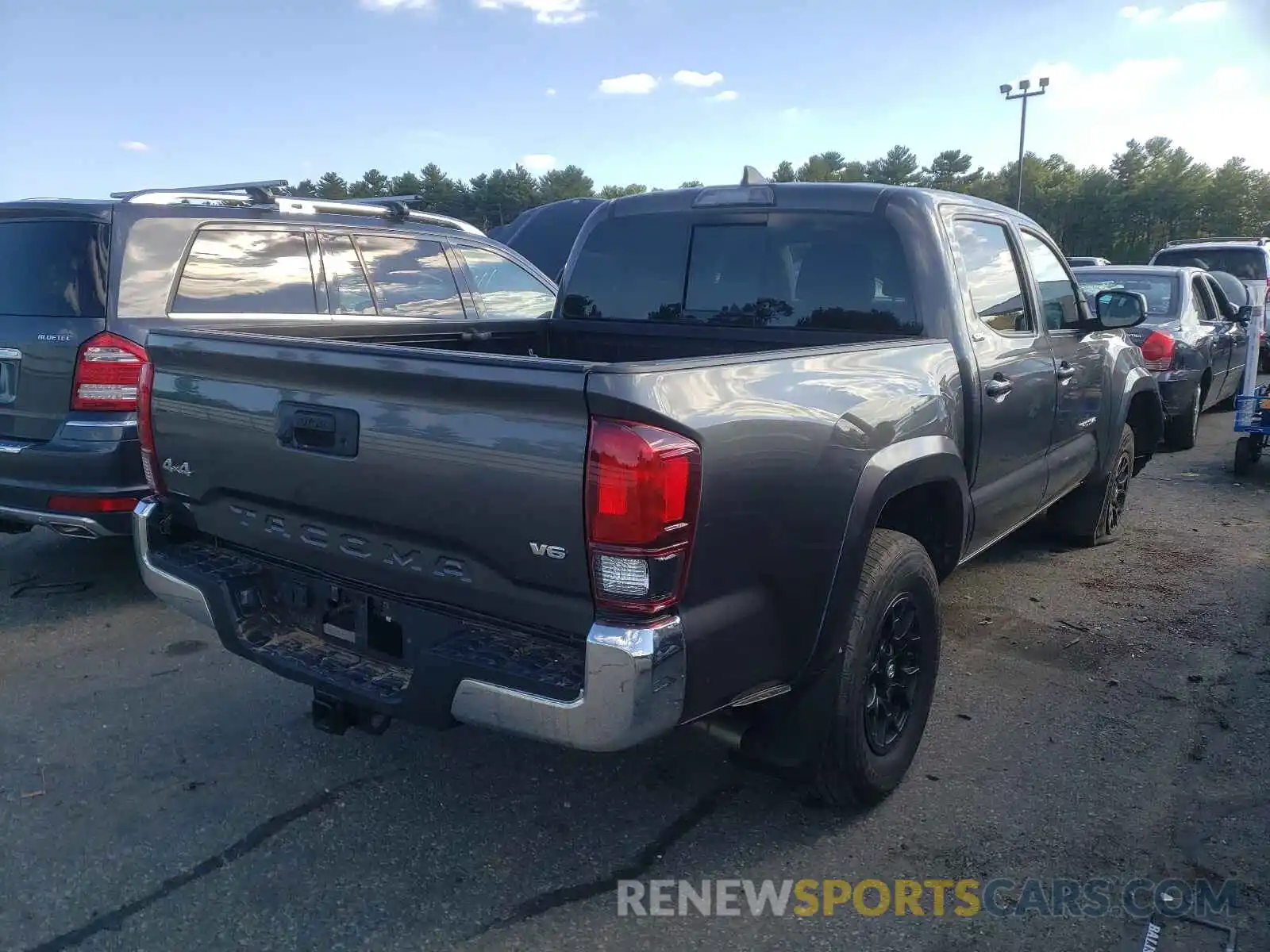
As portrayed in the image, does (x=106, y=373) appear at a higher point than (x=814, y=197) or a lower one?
lower

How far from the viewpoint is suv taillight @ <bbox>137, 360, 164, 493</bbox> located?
10.3 ft

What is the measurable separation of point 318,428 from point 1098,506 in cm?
475

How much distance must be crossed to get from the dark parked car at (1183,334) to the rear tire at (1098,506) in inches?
101

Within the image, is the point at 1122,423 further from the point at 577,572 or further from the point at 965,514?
the point at 577,572

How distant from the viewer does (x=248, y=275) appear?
5.45 metres

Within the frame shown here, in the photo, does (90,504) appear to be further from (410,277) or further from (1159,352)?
(1159,352)

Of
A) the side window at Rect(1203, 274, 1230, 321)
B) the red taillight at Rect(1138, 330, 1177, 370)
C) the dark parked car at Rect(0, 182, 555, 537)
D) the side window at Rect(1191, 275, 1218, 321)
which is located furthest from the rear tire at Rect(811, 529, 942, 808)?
the side window at Rect(1203, 274, 1230, 321)

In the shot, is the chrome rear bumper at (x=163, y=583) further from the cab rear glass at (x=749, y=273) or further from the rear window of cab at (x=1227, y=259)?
the rear window of cab at (x=1227, y=259)

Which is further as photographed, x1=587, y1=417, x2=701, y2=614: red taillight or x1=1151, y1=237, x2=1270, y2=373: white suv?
x1=1151, y1=237, x2=1270, y2=373: white suv

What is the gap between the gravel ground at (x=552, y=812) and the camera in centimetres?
260

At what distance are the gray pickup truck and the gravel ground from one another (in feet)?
1.26

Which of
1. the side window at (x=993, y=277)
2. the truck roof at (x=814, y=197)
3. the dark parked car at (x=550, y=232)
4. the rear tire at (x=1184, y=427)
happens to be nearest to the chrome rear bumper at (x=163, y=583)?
the truck roof at (x=814, y=197)

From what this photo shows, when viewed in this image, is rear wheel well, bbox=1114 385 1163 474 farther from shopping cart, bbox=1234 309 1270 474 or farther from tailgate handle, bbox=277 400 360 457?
tailgate handle, bbox=277 400 360 457

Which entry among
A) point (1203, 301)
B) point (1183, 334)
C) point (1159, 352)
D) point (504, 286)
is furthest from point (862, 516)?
point (1203, 301)
